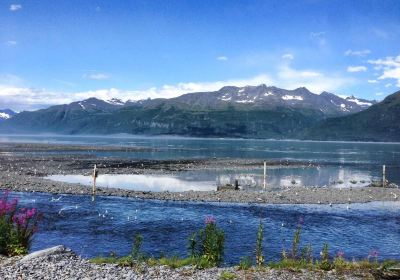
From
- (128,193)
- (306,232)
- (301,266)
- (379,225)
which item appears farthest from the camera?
(128,193)

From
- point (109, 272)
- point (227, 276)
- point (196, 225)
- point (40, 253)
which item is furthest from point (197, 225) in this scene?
point (227, 276)

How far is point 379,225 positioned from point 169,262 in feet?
82.5

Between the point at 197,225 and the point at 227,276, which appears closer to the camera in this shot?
the point at 227,276

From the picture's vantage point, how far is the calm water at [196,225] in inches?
1091

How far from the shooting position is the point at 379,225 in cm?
3712

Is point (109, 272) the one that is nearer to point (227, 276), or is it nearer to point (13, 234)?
point (227, 276)

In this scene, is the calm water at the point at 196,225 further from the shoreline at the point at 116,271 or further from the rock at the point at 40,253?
the shoreline at the point at 116,271

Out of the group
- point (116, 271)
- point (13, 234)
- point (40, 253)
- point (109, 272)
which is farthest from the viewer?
point (13, 234)

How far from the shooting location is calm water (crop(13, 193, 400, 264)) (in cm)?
2772

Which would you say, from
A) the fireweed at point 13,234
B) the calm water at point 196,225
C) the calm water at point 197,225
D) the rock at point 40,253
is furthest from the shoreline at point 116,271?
the calm water at point 197,225

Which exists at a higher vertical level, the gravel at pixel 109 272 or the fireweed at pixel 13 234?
the fireweed at pixel 13 234

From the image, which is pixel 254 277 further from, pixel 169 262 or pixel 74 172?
pixel 74 172

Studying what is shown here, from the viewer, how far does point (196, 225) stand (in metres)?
34.7

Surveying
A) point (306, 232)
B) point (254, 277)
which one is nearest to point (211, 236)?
point (254, 277)
